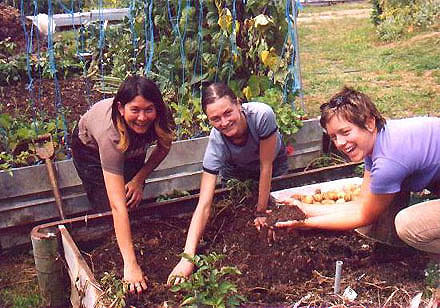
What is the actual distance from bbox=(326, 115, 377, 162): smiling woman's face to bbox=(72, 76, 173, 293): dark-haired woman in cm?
91

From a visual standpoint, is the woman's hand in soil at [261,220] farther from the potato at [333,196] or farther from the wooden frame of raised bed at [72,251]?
Answer: the potato at [333,196]

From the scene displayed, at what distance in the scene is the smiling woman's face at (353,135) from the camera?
2.48 m

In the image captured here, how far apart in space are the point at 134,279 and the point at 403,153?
1359 mm

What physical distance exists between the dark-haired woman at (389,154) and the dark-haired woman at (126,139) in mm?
873

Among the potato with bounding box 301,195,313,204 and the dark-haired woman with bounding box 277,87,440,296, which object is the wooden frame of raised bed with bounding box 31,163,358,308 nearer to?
the potato with bounding box 301,195,313,204

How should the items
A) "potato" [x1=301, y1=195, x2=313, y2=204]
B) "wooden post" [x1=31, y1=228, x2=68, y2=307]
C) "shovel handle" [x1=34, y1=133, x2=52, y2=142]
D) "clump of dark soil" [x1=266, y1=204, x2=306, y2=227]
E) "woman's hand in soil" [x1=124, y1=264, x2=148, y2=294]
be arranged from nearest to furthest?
1. "woman's hand in soil" [x1=124, y1=264, x2=148, y2=294]
2. "wooden post" [x1=31, y1=228, x2=68, y2=307]
3. "clump of dark soil" [x1=266, y1=204, x2=306, y2=227]
4. "potato" [x1=301, y1=195, x2=313, y2=204]
5. "shovel handle" [x1=34, y1=133, x2=52, y2=142]

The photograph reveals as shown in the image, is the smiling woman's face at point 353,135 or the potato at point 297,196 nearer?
the smiling woman's face at point 353,135

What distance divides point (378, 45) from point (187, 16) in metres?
6.64

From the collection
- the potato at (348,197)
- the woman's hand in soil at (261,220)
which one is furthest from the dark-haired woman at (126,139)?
the potato at (348,197)

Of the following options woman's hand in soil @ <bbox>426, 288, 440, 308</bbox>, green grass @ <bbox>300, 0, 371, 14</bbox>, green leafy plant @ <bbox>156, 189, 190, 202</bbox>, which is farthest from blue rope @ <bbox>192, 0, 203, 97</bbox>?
green grass @ <bbox>300, 0, 371, 14</bbox>

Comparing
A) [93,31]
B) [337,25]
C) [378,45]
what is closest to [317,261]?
[93,31]

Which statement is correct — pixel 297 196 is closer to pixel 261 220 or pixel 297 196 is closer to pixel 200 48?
pixel 261 220

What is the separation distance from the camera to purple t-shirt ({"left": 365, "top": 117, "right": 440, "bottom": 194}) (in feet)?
8.09

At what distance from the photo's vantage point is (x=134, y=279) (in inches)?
103
